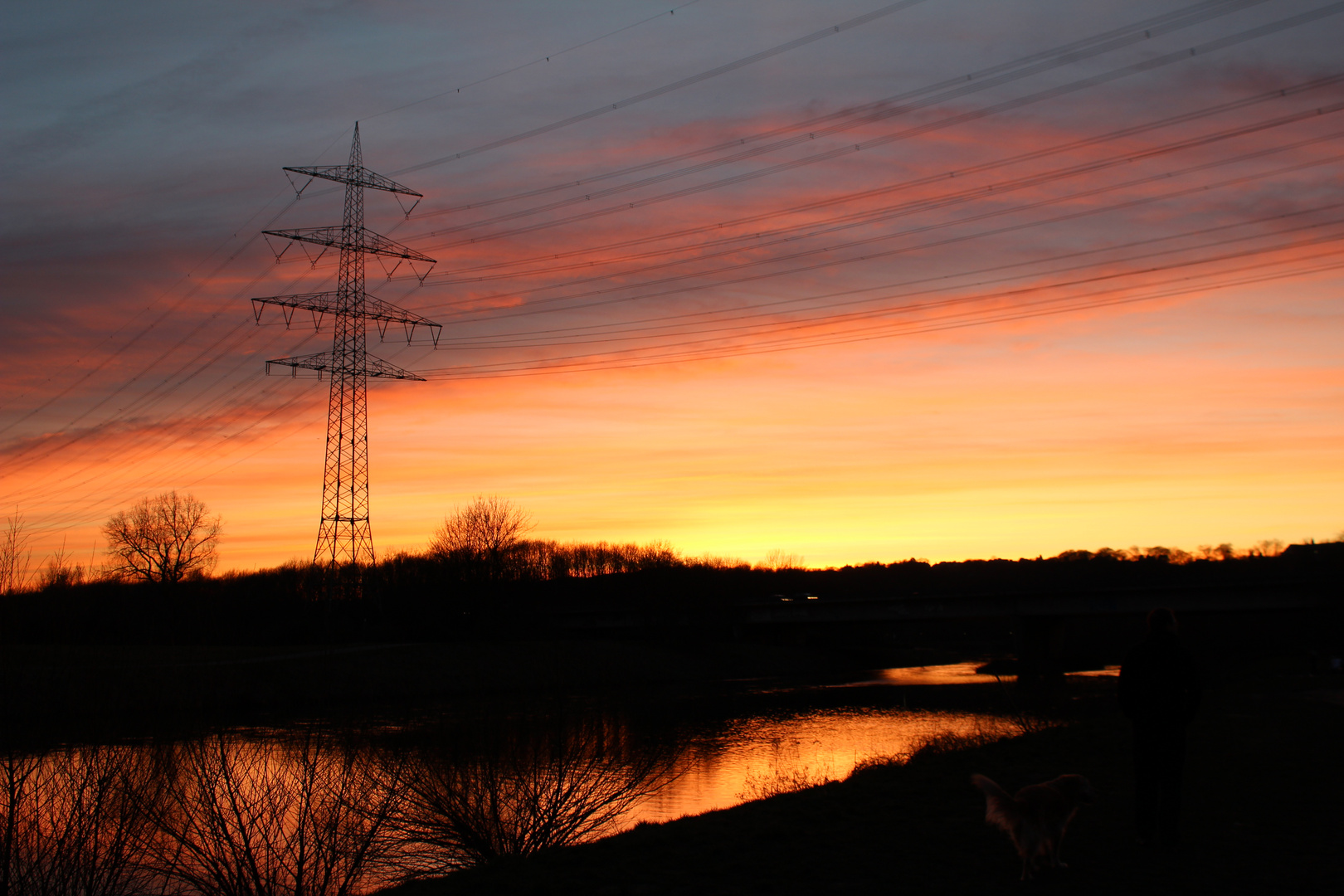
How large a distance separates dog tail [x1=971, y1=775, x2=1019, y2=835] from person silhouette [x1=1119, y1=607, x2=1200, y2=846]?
1.49 m

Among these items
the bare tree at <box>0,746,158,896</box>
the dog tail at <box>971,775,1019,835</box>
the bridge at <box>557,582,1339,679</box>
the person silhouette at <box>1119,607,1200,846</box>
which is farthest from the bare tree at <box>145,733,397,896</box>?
the bridge at <box>557,582,1339,679</box>

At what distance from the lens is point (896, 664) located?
11188 centimetres

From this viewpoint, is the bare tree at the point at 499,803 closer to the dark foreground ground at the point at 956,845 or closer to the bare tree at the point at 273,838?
the bare tree at the point at 273,838

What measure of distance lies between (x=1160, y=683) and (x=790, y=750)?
27705mm

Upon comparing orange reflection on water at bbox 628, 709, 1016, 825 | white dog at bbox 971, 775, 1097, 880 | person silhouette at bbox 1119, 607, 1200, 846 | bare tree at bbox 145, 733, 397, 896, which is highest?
person silhouette at bbox 1119, 607, 1200, 846

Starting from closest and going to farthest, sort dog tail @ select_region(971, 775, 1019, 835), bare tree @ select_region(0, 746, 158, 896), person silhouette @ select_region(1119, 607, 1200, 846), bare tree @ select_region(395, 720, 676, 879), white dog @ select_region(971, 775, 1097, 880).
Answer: white dog @ select_region(971, 775, 1097, 880)
dog tail @ select_region(971, 775, 1019, 835)
person silhouette @ select_region(1119, 607, 1200, 846)
bare tree @ select_region(0, 746, 158, 896)
bare tree @ select_region(395, 720, 676, 879)

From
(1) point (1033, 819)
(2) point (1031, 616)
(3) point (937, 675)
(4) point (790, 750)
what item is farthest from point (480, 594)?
(1) point (1033, 819)

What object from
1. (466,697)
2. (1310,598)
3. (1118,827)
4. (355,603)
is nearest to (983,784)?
(1118,827)

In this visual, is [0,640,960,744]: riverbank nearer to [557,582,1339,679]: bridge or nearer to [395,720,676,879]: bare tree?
[395,720,676,879]: bare tree

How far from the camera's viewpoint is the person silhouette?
1009 centimetres

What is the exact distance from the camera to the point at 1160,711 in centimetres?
1016

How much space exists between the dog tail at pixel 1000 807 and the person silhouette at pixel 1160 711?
149 centimetres

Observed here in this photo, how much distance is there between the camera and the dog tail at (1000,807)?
32.2ft

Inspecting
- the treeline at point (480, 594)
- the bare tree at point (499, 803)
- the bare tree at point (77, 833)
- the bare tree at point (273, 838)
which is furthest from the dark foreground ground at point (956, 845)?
the treeline at point (480, 594)
